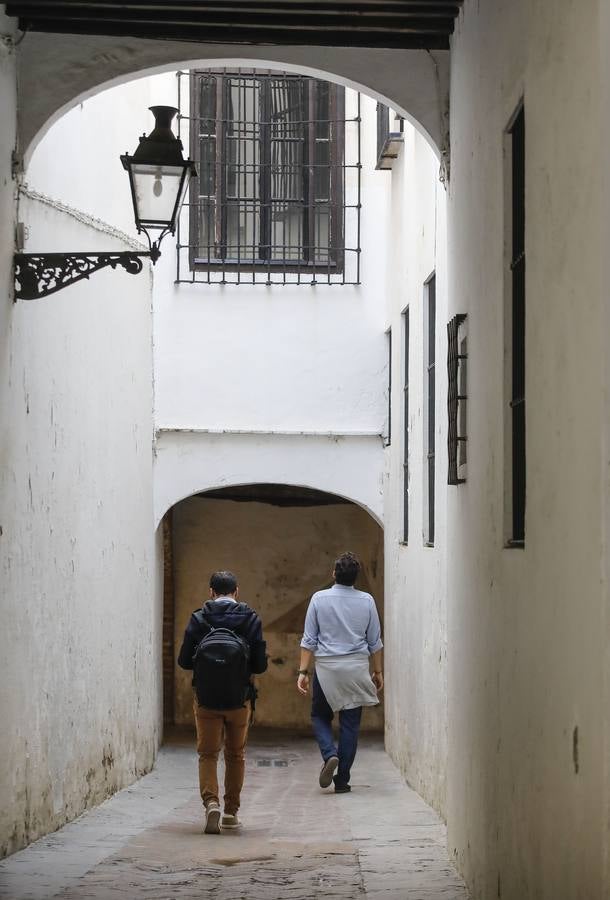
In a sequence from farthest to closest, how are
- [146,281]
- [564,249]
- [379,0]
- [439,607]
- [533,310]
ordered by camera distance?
[146,281], [439,607], [379,0], [533,310], [564,249]

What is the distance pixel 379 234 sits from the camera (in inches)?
538

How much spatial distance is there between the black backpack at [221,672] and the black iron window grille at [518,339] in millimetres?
3371

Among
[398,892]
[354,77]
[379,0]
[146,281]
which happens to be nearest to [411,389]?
[146,281]

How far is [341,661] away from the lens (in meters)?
10.3

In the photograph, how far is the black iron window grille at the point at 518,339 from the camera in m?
5.20

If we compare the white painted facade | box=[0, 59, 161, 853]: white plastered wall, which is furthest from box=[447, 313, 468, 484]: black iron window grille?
box=[0, 59, 161, 853]: white plastered wall

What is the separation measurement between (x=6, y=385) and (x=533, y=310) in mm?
3499

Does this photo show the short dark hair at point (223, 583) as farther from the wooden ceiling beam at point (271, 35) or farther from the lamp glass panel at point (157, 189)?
the wooden ceiling beam at point (271, 35)

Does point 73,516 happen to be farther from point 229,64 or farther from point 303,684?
point 229,64

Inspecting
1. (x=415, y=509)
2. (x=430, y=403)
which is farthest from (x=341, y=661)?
(x=430, y=403)

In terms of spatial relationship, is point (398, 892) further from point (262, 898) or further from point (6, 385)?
point (6, 385)

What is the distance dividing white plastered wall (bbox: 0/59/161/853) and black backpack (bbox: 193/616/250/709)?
3.06 feet

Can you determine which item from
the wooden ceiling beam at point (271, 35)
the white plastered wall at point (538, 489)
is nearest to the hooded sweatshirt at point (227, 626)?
the white plastered wall at point (538, 489)

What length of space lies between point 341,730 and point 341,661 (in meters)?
0.51
